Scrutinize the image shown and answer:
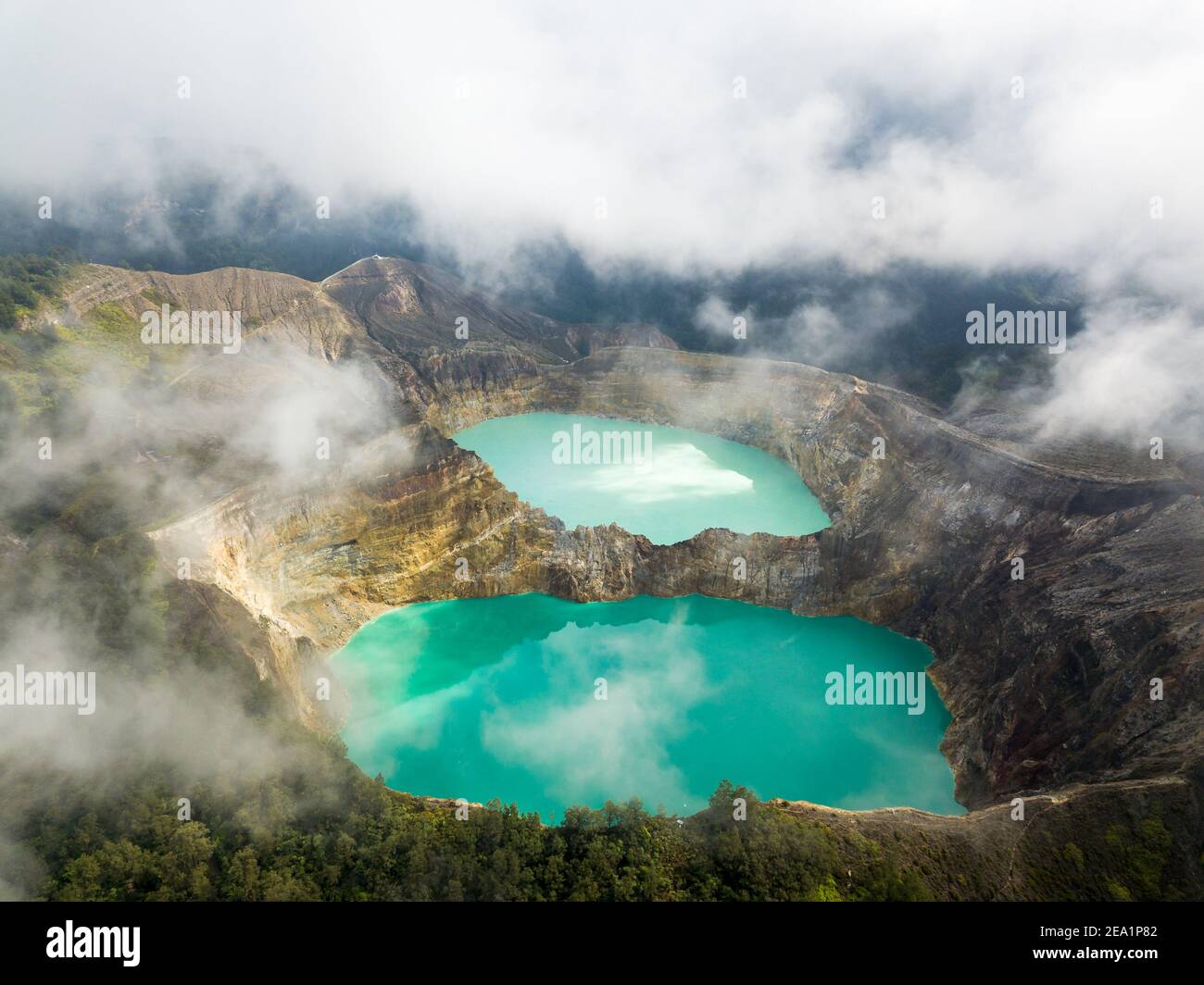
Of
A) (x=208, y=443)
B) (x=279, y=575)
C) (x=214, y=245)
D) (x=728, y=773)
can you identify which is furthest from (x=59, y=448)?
(x=214, y=245)

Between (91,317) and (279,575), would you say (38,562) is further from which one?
(91,317)

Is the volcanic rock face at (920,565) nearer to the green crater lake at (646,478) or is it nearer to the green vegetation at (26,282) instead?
the green crater lake at (646,478)

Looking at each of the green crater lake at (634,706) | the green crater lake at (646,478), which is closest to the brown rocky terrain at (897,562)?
the green crater lake at (634,706)

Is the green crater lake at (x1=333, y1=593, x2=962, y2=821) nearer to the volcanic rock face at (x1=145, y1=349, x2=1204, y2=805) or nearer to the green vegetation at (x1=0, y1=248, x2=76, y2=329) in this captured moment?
the volcanic rock face at (x1=145, y1=349, x2=1204, y2=805)

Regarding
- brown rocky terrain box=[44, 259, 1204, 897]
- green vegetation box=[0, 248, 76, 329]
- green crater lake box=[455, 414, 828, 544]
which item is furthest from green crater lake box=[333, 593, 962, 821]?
green vegetation box=[0, 248, 76, 329]

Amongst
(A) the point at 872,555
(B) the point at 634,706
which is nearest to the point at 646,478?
(A) the point at 872,555

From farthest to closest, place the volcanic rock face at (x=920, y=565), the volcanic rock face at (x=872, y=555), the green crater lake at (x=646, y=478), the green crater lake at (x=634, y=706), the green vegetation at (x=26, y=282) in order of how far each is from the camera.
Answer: the green crater lake at (x=646, y=478), the green vegetation at (x=26, y=282), the green crater lake at (x=634, y=706), the volcanic rock face at (x=872, y=555), the volcanic rock face at (x=920, y=565)

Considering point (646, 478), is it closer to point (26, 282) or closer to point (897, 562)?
point (897, 562)
